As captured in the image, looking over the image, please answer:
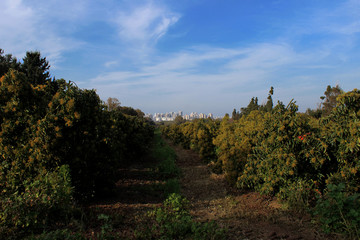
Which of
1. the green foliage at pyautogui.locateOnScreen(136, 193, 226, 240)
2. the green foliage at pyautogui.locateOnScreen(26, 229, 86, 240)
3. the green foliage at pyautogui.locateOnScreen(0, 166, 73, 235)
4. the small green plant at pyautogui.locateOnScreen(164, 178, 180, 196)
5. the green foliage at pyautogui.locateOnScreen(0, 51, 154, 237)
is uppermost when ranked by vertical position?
the green foliage at pyautogui.locateOnScreen(0, 51, 154, 237)

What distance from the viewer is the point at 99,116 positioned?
19.1 ft

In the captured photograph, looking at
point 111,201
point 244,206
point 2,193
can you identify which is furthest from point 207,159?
point 2,193

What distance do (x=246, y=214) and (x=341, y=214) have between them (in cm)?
202

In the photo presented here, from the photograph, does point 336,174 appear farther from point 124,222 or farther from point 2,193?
point 2,193

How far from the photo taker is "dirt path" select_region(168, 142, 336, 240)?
156 inches

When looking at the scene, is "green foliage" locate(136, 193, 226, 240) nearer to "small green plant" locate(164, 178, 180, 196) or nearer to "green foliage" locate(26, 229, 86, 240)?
"green foliage" locate(26, 229, 86, 240)

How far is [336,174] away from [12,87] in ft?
25.7

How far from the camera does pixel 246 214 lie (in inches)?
196

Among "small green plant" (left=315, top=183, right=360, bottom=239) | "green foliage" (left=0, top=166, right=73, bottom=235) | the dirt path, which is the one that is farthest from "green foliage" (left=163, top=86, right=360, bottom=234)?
"green foliage" (left=0, top=166, right=73, bottom=235)

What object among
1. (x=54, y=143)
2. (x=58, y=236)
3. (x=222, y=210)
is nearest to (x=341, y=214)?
(x=222, y=210)

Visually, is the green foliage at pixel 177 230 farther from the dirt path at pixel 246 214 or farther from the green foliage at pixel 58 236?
the green foliage at pixel 58 236

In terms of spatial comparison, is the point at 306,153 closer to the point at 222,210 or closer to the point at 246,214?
the point at 246,214

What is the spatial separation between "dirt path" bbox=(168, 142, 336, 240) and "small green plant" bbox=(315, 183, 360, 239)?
259mm

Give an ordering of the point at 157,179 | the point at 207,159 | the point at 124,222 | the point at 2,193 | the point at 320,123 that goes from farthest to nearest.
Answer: the point at 207,159, the point at 157,179, the point at 320,123, the point at 2,193, the point at 124,222
